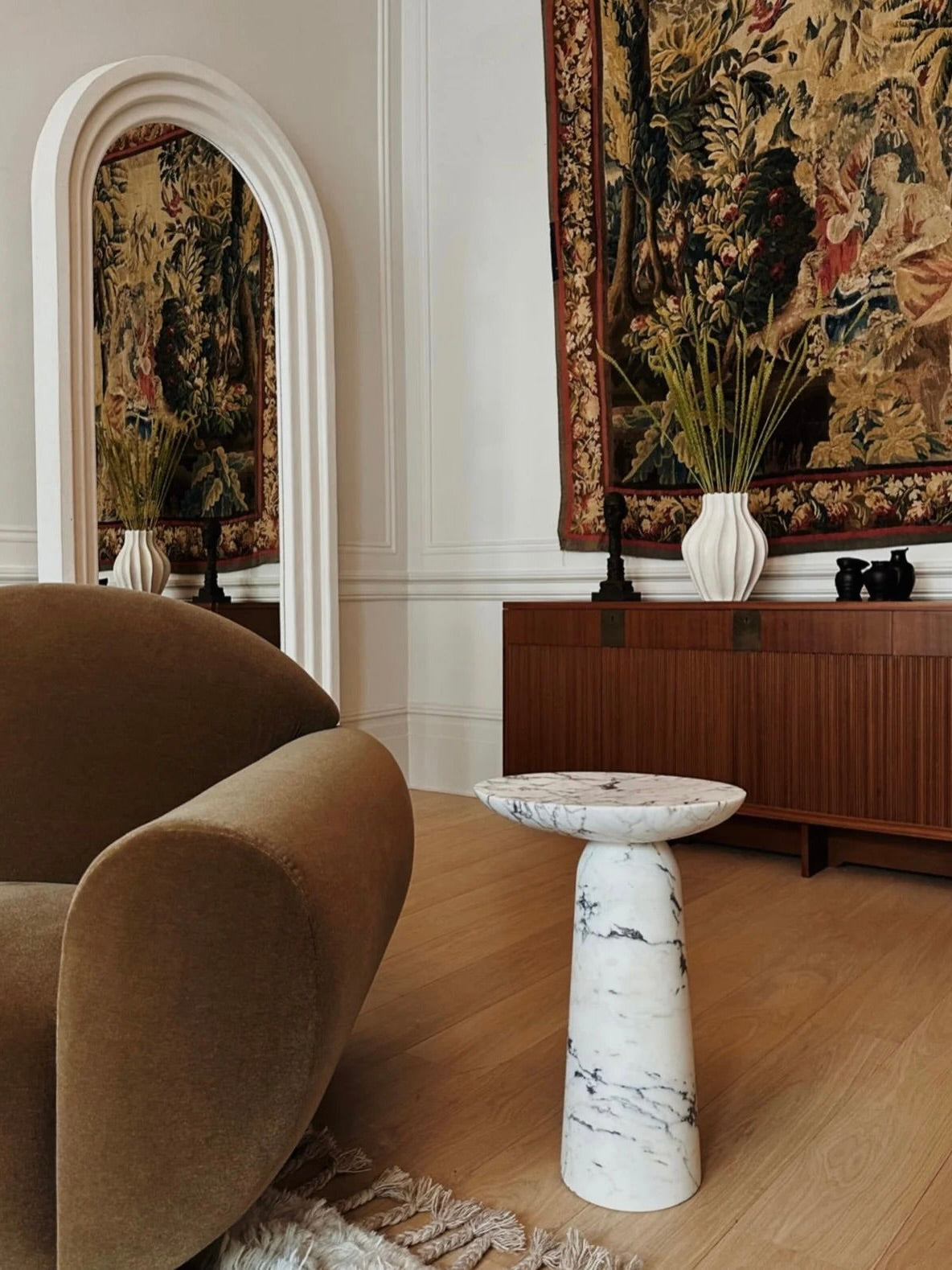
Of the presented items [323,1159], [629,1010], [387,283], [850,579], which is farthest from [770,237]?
[323,1159]

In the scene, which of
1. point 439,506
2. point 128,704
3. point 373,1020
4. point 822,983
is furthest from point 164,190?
point 822,983

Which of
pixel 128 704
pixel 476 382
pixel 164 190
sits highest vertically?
pixel 164 190

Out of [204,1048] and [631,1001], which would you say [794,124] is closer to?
[631,1001]

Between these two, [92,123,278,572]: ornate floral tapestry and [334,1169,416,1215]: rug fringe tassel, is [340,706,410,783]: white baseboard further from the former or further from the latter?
[334,1169,416,1215]: rug fringe tassel

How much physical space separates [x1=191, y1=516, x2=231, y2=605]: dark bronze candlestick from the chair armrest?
249cm

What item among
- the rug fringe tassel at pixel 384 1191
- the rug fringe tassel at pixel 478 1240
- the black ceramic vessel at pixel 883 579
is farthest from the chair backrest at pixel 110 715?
the black ceramic vessel at pixel 883 579

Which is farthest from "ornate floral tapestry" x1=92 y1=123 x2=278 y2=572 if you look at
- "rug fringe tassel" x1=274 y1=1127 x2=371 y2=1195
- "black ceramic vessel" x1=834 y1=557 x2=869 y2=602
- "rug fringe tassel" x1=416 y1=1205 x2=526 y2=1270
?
"rug fringe tassel" x1=416 y1=1205 x2=526 y2=1270

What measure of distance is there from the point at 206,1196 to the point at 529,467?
10.2ft

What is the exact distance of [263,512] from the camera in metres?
3.61

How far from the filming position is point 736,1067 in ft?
5.59

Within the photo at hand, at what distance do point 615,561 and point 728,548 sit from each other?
1.43 ft

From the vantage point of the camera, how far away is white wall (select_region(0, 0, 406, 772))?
11.0 feet

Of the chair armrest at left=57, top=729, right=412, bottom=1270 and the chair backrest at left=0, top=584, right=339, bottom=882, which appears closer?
the chair armrest at left=57, top=729, right=412, bottom=1270

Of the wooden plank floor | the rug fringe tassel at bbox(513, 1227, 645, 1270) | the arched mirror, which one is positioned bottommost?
the wooden plank floor
